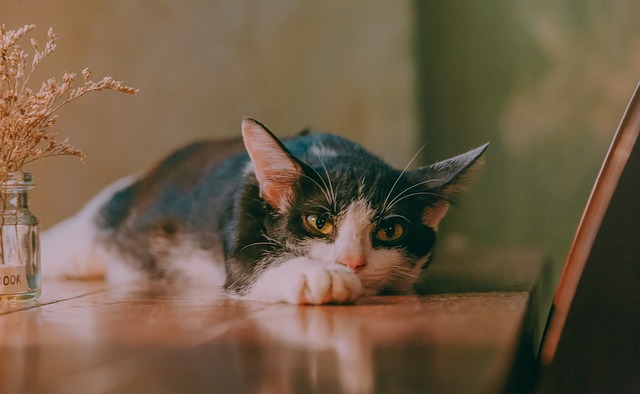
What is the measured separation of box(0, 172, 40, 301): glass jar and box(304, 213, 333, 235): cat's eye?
52 centimetres

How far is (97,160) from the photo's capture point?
1633 mm

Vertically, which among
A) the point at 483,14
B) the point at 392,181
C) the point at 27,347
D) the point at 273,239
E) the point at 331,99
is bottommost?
the point at 27,347

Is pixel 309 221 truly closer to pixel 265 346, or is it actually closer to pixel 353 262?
pixel 353 262

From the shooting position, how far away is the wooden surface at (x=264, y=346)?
0.59 metres

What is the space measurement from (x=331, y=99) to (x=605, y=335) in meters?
0.89

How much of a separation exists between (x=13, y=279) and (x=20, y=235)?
9cm

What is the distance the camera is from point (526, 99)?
1.40 m

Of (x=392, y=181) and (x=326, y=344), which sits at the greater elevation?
(x=392, y=181)

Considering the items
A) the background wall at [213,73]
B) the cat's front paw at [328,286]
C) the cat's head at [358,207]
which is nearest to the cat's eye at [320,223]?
the cat's head at [358,207]

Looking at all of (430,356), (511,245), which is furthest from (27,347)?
(511,245)

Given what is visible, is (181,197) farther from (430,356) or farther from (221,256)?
(430,356)

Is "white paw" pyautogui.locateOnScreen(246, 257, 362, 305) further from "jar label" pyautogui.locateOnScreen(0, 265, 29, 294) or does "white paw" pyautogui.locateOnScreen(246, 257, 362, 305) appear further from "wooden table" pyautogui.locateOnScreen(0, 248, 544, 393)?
"jar label" pyautogui.locateOnScreen(0, 265, 29, 294)

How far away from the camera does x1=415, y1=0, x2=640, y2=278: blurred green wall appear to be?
138 cm

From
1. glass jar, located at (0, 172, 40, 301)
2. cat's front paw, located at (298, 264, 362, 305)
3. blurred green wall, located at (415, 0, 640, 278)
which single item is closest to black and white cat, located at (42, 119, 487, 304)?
cat's front paw, located at (298, 264, 362, 305)
